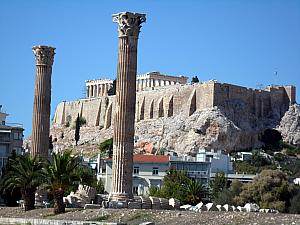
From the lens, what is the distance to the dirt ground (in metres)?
21.2

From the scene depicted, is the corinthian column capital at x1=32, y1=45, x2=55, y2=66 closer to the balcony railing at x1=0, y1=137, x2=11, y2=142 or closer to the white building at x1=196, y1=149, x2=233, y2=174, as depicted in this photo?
the balcony railing at x1=0, y1=137, x2=11, y2=142

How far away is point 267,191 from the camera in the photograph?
1780 inches

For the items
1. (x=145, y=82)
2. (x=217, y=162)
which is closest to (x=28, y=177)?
(x=217, y=162)

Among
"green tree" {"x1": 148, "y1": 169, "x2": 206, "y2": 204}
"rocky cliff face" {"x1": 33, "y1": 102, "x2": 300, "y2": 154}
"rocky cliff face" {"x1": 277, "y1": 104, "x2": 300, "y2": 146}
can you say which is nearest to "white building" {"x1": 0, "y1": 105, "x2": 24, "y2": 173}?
"green tree" {"x1": 148, "y1": 169, "x2": 206, "y2": 204}

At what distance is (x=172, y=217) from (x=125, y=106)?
251 inches

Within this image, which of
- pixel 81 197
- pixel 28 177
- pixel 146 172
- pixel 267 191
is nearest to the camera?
pixel 28 177

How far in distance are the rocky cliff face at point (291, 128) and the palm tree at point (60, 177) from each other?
7226 cm

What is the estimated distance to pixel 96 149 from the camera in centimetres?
10194

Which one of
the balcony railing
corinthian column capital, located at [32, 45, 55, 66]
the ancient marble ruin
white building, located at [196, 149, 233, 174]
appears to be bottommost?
white building, located at [196, 149, 233, 174]

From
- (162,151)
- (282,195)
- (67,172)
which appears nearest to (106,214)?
(67,172)

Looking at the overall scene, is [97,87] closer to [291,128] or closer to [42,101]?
[291,128]

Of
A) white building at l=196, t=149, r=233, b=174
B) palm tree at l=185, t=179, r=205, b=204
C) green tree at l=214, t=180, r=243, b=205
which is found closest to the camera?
palm tree at l=185, t=179, r=205, b=204

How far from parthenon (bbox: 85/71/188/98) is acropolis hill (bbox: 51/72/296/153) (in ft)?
56.1

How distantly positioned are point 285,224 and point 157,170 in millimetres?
42477
